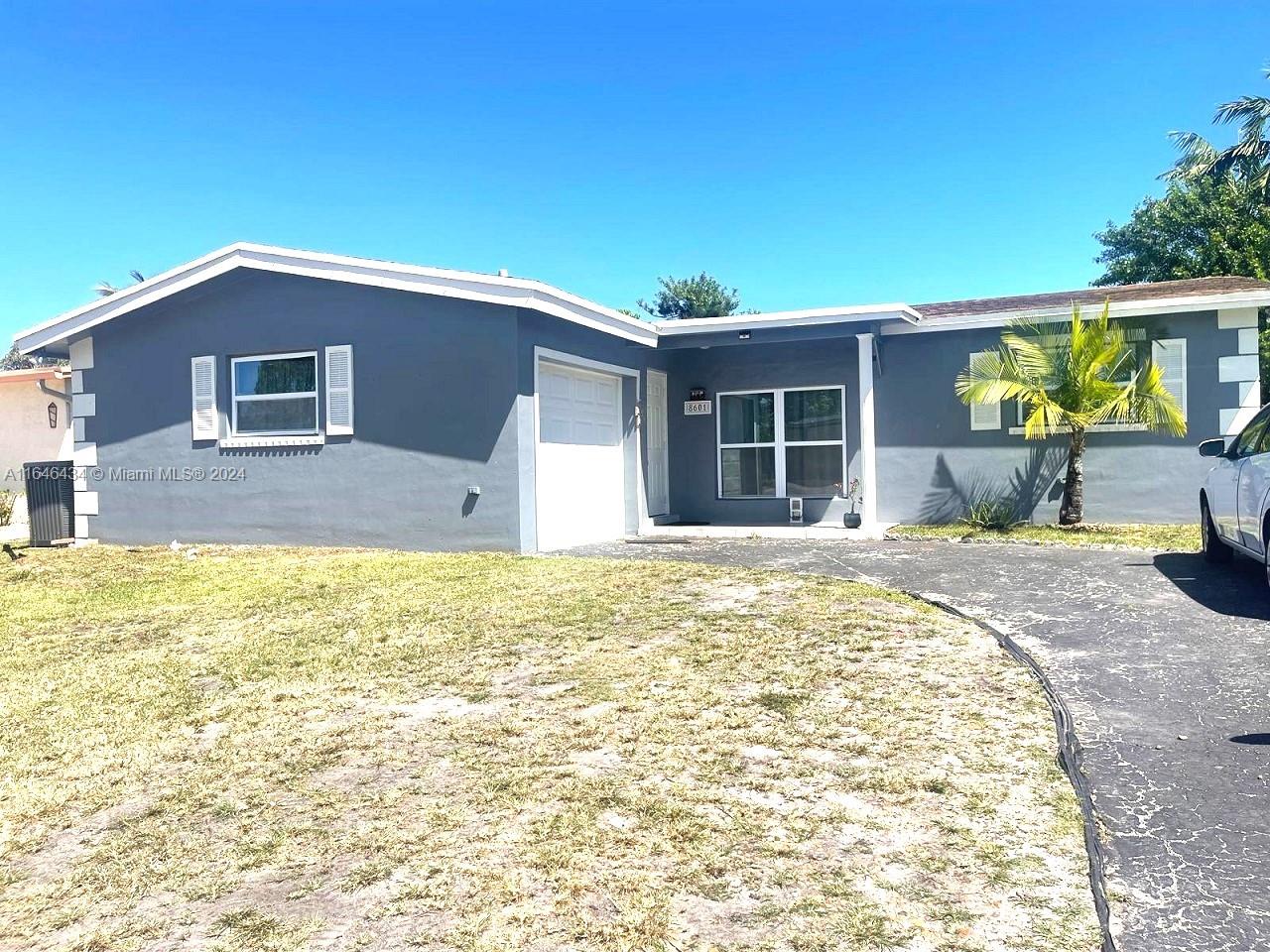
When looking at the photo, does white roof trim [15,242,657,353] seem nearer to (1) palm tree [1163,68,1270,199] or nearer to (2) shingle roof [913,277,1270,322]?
(2) shingle roof [913,277,1270,322]

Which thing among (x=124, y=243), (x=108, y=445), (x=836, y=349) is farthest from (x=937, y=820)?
(x=124, y=243)

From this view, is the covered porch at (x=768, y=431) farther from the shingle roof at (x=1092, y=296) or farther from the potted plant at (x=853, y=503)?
the shingle roof at (x=1092, y=296)

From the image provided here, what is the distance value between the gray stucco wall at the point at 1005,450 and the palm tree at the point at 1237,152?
43.3ft

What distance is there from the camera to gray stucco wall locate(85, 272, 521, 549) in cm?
1062

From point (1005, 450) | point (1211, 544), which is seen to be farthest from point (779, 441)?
point (1211, 544)

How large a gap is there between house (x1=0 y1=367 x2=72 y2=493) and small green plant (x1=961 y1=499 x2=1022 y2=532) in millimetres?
19068

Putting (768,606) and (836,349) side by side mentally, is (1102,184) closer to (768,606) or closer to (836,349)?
(836,349)

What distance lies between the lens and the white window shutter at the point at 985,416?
12.8 meters

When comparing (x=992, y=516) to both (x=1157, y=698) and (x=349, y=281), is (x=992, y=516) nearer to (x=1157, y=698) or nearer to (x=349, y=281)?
(x=1157, y=698)

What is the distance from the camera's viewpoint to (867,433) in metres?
12.5

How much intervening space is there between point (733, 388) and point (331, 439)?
628 centimetres

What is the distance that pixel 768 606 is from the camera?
6824 mm

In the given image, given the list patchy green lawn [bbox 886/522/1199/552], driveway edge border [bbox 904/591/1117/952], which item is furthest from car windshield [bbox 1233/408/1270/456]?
driveway edge border [bbox 904/591/1117/952]

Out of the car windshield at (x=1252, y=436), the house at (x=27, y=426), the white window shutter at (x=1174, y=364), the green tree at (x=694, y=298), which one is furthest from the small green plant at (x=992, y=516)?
the green tree at (x=694, y=298)
